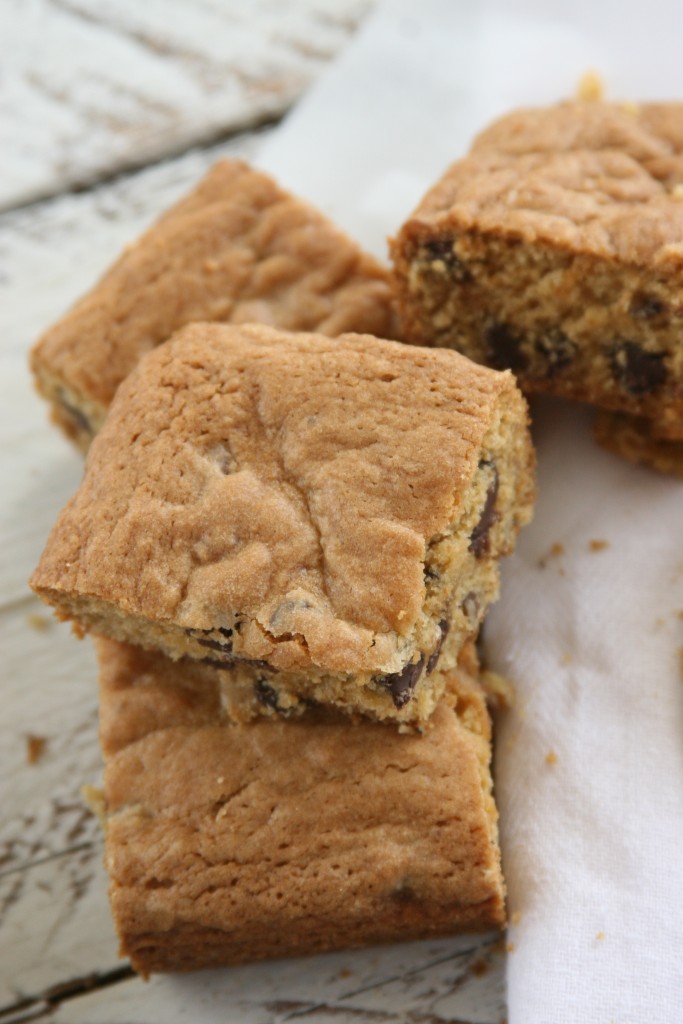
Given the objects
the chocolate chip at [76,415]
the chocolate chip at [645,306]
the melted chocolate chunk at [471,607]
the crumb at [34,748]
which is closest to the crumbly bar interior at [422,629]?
the melted chocolate chunk at [471,607]

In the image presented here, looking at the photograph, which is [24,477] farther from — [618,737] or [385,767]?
[618,737]

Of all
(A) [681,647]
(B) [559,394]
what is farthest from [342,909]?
(B) [559,394]

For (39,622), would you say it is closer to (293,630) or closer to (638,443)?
(293,630)

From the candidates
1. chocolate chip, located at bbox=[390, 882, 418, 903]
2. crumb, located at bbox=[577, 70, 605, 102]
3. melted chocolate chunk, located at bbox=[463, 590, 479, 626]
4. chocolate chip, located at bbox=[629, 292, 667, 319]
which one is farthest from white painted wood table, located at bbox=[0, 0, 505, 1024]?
chocolate chip, located at bbox=[629, 292, 667, 319]

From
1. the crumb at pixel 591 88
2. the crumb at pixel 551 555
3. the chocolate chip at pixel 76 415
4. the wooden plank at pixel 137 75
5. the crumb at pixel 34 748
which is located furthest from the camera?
the wooden plank at pixel 137 75

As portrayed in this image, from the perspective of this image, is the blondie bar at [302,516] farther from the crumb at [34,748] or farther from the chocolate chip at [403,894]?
the crumb at [34,748]

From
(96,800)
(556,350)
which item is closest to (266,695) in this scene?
(96,800)
